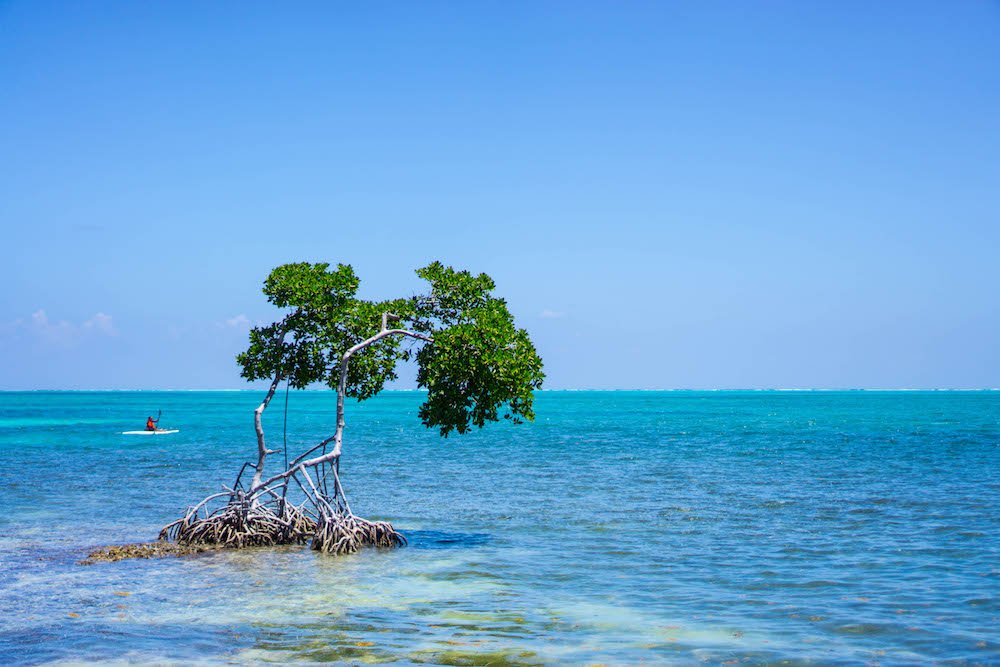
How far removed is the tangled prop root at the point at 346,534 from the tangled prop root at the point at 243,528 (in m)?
0.71

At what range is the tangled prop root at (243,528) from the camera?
66.7 ft

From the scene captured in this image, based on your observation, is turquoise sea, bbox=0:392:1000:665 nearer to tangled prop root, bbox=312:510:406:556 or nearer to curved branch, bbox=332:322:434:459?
tangled prop root, bbox=312:510:406:556

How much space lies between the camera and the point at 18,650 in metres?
12.3

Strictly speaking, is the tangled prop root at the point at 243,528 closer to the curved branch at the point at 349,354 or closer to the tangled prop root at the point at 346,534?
the tangled prop root at the point at 346,534

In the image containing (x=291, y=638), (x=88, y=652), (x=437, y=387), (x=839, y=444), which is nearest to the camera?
(x=88, y=652)

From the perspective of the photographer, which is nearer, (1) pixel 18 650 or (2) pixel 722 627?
(1) pixel 18 650

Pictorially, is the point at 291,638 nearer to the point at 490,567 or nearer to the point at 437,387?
the point at 490,567

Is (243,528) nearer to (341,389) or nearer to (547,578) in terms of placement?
(341,389)

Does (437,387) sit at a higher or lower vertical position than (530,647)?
higher

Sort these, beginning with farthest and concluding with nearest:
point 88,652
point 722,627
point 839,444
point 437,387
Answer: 1. point 839,444
2. point 437,387
3. point 722,627
4. point 88,652

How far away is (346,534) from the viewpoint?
64.7ft

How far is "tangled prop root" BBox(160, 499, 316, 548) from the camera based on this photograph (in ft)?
66.7

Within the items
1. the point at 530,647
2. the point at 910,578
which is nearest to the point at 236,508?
the point at 530,647

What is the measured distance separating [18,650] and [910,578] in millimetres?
14698
